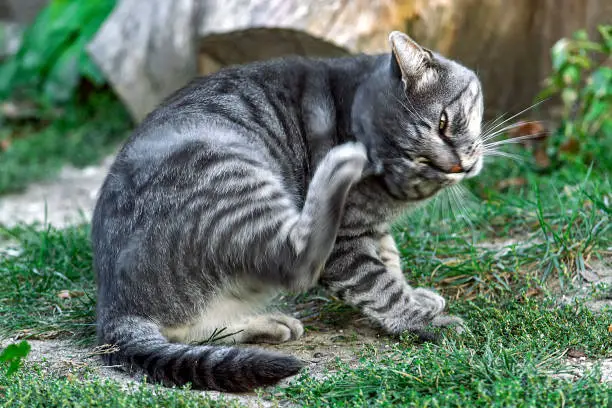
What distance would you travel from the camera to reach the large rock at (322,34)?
17.6 ft

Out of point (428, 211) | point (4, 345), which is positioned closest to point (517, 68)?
point (428, 211)

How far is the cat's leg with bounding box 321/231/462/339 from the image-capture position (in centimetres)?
325

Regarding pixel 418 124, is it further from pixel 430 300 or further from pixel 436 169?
pixel 430 300

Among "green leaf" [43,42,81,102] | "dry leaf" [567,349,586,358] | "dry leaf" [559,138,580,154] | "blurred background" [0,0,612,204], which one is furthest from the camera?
"green leaf" [43,42,81,102]

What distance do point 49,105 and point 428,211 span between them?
184 inches

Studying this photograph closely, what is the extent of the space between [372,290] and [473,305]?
422mm

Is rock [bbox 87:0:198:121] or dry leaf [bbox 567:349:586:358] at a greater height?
rock [bbox 87:0:198:121]

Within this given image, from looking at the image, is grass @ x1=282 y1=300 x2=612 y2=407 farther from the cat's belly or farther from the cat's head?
the cat's head

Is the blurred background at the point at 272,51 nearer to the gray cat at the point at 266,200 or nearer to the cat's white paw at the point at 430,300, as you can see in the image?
the gray cat at the point at 266,200

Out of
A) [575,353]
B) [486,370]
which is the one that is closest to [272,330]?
[486,370]

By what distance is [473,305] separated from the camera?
329 cm

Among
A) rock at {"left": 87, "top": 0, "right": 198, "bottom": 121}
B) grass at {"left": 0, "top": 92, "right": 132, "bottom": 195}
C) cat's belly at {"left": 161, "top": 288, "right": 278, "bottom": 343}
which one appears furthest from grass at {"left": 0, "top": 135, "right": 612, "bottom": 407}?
rock at {"left": 87, "top": 0, "right": 198, "bottom": 121}

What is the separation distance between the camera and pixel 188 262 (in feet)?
9.65

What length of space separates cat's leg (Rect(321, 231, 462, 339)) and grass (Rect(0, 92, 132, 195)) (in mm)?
3620
